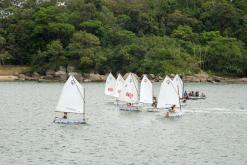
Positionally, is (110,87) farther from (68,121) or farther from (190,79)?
(190,79)

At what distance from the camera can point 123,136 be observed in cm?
5259

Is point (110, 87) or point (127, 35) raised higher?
point (127, 35)

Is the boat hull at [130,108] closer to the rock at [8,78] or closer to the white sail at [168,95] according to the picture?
the white sail at [168,95]

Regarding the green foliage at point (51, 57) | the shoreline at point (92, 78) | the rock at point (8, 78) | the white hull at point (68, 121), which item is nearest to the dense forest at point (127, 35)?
the green foliage at point (51, 57)

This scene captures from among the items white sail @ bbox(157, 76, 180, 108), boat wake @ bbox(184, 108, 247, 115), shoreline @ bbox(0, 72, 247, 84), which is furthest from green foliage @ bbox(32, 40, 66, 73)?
white sail @ bbox(157, 76, 180, 108)

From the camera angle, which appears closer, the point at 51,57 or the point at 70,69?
the point at 70,69

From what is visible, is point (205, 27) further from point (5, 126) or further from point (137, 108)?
point (5, 126)

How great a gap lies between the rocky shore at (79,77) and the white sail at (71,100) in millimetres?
72638

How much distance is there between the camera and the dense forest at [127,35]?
13812 cm

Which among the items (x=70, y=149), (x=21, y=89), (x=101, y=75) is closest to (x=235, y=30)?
(x=101, y=75)

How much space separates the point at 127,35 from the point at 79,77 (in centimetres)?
1637

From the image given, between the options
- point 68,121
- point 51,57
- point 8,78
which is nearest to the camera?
point 68,121

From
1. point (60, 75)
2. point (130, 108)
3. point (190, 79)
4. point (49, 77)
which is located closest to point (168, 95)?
point (130, 108)

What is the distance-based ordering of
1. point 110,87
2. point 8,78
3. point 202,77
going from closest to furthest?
point 110,87 < point 202,77 < point 8,78
